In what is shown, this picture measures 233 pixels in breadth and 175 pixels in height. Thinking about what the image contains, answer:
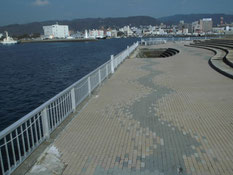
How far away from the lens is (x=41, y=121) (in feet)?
24.8

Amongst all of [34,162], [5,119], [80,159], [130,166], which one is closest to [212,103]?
[130,166]

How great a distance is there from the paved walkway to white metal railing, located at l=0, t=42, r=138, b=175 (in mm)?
395

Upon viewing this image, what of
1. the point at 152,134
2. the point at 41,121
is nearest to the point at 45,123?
the point at 152,134

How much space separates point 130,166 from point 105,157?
22.3 inches

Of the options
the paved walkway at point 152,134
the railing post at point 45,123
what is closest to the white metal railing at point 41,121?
the railing post at point 45,123

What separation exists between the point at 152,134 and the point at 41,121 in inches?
165

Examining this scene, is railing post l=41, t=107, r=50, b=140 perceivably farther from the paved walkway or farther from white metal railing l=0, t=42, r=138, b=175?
the paved walkway

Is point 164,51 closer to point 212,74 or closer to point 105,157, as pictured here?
point 212,74

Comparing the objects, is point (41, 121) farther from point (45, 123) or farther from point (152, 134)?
point (152, 134)

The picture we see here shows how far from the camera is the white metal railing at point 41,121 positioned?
3906 millimetres

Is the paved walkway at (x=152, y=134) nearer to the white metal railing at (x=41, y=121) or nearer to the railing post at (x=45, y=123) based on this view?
the railing post at (x=45, y=123)

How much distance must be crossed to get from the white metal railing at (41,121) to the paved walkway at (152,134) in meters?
0.39

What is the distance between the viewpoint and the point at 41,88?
1859 centimetres

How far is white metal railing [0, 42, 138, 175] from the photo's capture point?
3906 mm
